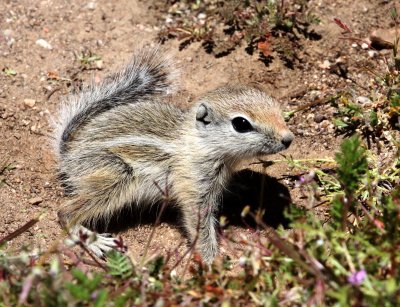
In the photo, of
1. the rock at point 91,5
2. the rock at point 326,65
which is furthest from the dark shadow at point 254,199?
the rock at point 91,5

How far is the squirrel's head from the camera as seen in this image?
516 cm

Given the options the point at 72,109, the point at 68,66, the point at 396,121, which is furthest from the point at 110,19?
the point at 396,121

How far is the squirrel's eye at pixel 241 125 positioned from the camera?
529cm

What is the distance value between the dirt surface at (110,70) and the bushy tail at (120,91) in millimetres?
402

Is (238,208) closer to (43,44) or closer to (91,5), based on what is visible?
(43,44)

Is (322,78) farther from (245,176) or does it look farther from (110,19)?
(110,19)

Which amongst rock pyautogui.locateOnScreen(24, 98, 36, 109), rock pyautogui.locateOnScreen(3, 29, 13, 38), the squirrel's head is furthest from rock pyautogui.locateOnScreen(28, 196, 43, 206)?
rock pyautogui.locateOnScreen(3, 29, 13, 38)

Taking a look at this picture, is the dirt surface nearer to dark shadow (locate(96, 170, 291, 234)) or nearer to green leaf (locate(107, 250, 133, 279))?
dark shadow (locate(96, 170, 291, 234))

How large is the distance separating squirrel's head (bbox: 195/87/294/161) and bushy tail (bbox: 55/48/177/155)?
2.91 feet

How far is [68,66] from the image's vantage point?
698 cm

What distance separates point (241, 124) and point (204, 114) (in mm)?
357

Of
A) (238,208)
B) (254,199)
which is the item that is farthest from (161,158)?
(254,199)

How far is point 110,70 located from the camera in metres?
6.98

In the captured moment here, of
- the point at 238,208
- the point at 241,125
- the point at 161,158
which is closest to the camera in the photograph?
the point at 241,125
